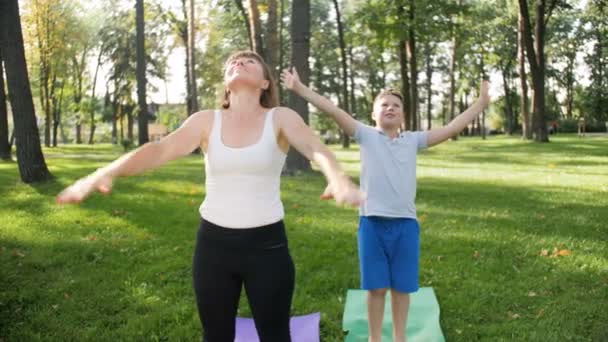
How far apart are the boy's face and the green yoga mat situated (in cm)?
184

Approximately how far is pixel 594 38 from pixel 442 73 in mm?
16282

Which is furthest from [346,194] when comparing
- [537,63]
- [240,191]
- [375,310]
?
[537,63]

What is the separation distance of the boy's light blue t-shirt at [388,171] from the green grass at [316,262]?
1402 millimetres

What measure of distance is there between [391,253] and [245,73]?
1.86m

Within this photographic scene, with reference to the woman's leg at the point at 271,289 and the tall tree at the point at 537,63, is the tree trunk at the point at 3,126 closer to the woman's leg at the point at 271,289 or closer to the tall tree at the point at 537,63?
the woman's leg at the point at 271,289

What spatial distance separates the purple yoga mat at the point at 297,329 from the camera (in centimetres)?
449

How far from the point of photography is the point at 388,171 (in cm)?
397

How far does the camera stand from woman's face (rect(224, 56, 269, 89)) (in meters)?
2.83

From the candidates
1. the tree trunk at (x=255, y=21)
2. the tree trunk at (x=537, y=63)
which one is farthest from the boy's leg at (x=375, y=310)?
the tree trunk at (x=537, y=63)

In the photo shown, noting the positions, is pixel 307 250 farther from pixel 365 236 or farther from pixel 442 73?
pixel 442 73

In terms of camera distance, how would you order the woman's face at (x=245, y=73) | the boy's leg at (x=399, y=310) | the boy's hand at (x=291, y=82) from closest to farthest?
the woman's face at (x=245, y=73) < the boy's hand at (x=291, y=82) < the boy's leg at (x=399, y=310)

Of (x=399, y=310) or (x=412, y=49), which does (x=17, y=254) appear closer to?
(x=399, y=310)

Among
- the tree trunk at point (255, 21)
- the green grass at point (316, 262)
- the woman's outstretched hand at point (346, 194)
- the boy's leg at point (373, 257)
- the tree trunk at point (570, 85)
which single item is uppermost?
the tree trunk at point (570, 85)

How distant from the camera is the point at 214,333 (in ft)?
9.46
